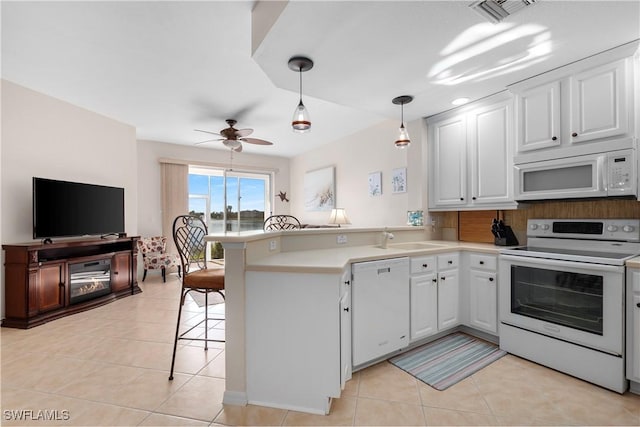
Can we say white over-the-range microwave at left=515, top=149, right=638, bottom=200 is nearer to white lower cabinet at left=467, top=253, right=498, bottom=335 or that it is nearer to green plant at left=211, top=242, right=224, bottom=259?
white lower cabinet at left=467, top=253, right=498, bottom=335

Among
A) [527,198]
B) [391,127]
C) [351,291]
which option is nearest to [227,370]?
[351,291]

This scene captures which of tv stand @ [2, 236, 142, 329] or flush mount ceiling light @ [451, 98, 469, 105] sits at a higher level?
flush mount ceiling light @ [451, 98, 469, 105]

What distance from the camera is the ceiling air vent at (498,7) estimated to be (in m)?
1.62

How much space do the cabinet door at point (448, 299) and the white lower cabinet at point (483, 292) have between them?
134mm

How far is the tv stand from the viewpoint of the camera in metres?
3.07

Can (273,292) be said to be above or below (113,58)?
below

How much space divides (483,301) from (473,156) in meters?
1.51

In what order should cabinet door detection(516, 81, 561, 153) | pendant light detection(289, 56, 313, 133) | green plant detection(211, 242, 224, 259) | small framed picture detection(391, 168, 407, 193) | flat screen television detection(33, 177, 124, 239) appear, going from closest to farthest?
pendant light detection(289, 56, 313, 133) → cabinet door detection(516, 81, 561, 153) → flat screen television detection(33, 177, 124, 239) → small framed picture detection(391, 168, 407, 193) → green plant detection(211, 242, 224, 259)

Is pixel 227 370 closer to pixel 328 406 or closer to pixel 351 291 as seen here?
pixel 328 406

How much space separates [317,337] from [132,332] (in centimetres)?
232

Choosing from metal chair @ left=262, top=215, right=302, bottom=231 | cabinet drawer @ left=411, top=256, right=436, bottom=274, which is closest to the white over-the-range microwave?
cabinet drawer @ left=411, top=256, right=436, bottom=274

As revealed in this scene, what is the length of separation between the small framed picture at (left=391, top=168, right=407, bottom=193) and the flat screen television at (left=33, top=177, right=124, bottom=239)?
422 cm

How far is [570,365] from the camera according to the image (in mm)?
2086

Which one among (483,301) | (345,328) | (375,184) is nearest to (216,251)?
(375,184)
